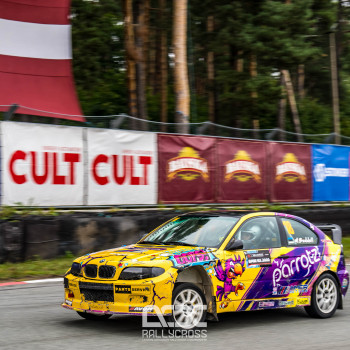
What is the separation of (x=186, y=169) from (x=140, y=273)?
9533 mm

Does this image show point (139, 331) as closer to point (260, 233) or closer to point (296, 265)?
point (260, 233)

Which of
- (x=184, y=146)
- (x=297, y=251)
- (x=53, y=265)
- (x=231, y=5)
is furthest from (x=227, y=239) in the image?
(x=231, y=5)

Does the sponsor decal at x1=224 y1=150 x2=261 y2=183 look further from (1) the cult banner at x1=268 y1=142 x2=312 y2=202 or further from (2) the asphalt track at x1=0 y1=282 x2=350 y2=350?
(2) the asphalt track at x1=0 y1=282 x2=350 y2=350

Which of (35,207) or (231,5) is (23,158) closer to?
(35,207)

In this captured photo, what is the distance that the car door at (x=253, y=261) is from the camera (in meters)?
8.14

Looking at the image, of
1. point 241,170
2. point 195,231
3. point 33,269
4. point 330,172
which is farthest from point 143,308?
point 330,172

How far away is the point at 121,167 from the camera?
15547 mm

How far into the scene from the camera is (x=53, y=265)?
13.1 metres

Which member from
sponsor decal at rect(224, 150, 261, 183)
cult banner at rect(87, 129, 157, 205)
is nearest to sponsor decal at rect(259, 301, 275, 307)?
cult banner at rect(87, 129, 157, 205)

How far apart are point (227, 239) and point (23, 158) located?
21.5 feet

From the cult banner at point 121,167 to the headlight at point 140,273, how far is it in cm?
759

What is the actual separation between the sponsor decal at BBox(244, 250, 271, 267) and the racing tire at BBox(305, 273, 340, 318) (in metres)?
0.92

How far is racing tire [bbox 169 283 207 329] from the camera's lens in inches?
296

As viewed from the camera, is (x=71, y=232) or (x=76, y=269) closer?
(x=76, y=269)
